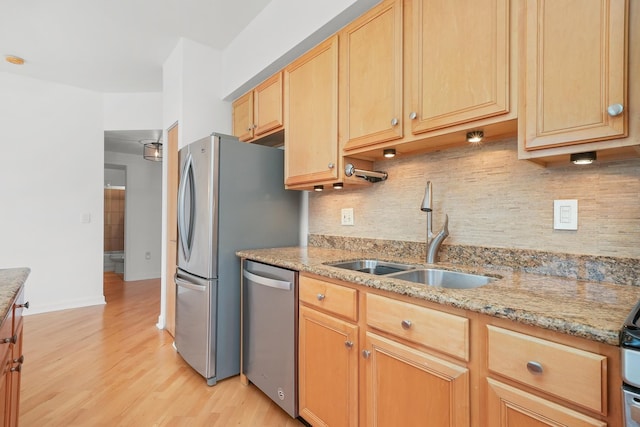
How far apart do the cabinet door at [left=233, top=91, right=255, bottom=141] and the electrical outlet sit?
40.6 inches

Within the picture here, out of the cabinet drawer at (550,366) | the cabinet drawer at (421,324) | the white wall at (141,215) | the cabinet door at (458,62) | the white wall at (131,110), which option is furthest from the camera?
the white wall at (141,215)

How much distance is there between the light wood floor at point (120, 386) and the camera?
177 centimetres

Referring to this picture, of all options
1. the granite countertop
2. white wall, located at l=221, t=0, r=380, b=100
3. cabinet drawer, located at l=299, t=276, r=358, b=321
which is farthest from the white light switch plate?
white wall, located at l=221, t=0, r=380, b=100

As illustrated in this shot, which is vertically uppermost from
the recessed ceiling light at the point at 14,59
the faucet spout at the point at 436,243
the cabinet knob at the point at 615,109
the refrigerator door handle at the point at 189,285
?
the recessed ceiling light at the point at 14,59

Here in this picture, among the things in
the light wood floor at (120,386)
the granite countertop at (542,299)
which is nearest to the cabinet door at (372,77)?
the granite countertop at (542,299)

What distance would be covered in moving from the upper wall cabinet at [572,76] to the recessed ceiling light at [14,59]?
4290mm

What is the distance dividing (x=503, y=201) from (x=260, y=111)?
1.84m

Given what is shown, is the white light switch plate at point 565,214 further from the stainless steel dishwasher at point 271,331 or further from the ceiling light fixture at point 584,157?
the stainless steel dishwasher at point 271,331

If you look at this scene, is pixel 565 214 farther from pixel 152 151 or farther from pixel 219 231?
pixel 152 151

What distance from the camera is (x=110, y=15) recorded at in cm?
253

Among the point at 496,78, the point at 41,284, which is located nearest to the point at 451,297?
the point at 496,78

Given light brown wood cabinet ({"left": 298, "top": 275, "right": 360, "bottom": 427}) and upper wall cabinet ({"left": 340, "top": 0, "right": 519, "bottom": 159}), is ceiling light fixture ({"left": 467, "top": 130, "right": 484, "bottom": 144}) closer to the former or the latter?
upper wall cabinet ({"left": 340, "top": 0, "right": 519, "bottom": 159})

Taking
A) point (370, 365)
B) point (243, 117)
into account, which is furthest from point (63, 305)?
point (370, 365)

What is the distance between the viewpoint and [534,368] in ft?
2.63
